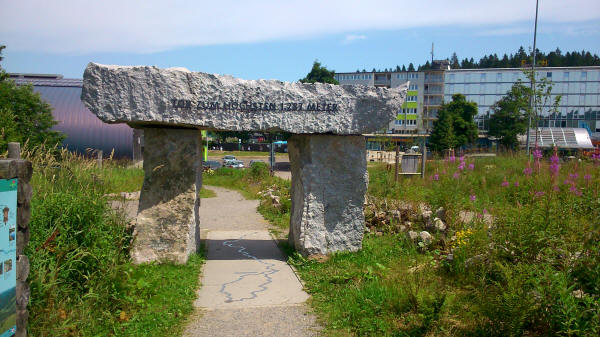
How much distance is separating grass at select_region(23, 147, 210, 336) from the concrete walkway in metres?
0.35

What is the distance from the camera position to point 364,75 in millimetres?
70062

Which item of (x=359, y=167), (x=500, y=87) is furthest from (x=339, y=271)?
(x=500, y=87)

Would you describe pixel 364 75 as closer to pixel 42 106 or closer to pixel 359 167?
pixel 42 106

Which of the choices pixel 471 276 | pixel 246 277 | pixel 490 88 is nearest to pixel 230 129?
pixel 246 277

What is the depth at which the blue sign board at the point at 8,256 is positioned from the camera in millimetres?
3311

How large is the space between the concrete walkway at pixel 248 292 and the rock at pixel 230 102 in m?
2.31

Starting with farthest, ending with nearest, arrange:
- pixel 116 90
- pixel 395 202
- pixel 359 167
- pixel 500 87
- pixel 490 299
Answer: pixel 500 87 → pixel 395 202 → pixel 359 167 → pixel 116 90 → pixel 490 299

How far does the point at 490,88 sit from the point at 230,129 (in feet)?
195

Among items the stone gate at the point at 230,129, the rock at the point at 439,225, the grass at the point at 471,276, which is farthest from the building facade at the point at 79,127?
the rock at the point at 439,225

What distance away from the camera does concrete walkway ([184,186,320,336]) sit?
490 centimetres

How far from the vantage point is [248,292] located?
604 centimetres

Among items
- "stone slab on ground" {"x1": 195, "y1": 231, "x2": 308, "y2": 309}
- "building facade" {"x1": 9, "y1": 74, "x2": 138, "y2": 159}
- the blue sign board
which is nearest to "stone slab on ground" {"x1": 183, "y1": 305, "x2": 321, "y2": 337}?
"stone slab on ground" {"x1": 195, "y1": 231, "x2": 308, "y2": 309}

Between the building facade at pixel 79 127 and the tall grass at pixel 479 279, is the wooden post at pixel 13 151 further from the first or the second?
the building facade at pixel 79 127

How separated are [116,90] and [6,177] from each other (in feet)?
10.3
